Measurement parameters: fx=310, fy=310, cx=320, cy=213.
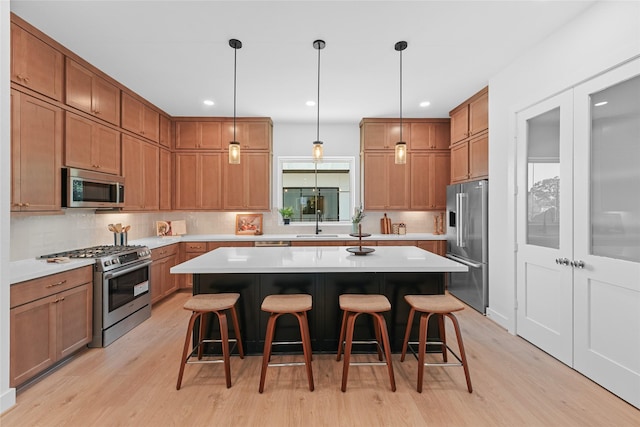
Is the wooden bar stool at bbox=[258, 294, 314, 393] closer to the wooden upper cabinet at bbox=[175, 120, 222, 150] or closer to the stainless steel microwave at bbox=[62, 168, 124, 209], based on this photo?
the stainless steel microwave at bbox=[62, 168, 124, 209]

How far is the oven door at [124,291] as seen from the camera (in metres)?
3.01

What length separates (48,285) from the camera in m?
2.44

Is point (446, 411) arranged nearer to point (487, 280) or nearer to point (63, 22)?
point (487, 280)

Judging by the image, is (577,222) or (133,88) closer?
(577,222)

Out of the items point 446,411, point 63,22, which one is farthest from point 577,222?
point 63,22

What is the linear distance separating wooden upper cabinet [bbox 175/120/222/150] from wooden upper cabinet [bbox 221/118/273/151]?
0.37ft

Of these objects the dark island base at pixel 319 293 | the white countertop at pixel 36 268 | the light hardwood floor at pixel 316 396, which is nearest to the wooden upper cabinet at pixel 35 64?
the white countertop at pixel 36 268

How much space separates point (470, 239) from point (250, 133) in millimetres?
3740

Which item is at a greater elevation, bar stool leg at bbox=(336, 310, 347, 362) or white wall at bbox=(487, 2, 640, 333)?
white wall at bbox=(487, 2, 640, 333)

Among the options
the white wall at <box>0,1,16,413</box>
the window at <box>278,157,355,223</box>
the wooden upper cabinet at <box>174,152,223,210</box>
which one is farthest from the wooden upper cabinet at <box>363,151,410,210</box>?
the white wall at <box>0,1,16,413</box>

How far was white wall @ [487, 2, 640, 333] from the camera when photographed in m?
2.20

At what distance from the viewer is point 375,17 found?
8.26 feet

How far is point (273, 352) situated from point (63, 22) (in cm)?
330

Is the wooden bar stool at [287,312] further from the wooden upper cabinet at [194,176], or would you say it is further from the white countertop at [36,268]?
the wooden upper cabinet at [194,176]
